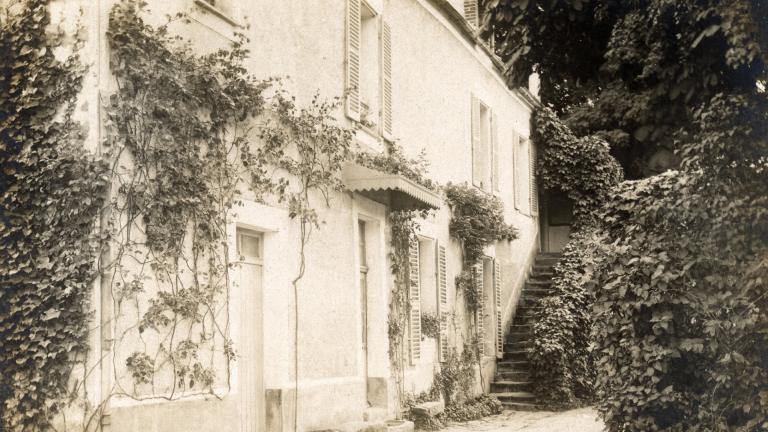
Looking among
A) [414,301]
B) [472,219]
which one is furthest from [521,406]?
[414,301]

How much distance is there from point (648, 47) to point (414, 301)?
6064 mm

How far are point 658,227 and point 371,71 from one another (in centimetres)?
551

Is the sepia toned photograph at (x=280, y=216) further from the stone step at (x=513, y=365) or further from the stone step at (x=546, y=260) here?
the stone step at (x=546, y=260)

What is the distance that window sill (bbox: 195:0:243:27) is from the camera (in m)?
8.05

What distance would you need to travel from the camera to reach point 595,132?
20953 mm

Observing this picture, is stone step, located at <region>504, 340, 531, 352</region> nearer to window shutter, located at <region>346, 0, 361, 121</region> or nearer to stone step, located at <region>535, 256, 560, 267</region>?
stone step, located at <region>535, 256, 560, 267</region>

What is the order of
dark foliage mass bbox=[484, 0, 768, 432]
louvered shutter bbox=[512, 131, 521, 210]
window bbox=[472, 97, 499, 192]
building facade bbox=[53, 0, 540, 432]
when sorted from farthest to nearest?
louvered shutter bbox=[512, 131, 521, 210], window bbox=[472, 97, 499, 192], building facade bbox=[53, 0, 540, 432], dark foliage mass bbox=[484, 0, 768, 432]

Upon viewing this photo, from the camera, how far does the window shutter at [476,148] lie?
1655 cm

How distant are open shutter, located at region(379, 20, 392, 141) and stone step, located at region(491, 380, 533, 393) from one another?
5914 mm

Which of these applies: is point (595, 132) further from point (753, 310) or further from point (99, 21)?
point (99, 21)

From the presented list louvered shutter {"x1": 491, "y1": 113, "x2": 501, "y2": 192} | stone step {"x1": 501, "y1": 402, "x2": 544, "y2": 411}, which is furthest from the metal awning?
louvered shutter {"x1": 491, "y1": 113, "x2": 501, "y2": 192}

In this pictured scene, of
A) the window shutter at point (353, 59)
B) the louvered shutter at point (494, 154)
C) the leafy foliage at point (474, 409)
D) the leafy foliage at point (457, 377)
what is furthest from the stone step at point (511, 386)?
the window shutter at point (353, 59)

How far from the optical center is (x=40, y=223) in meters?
6.91

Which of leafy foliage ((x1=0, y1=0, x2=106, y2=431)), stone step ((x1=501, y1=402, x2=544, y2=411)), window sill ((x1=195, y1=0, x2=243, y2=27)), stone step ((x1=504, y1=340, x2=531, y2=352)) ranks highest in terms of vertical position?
window sill ((x1=195, y1=0, x2=243, y2=27))
